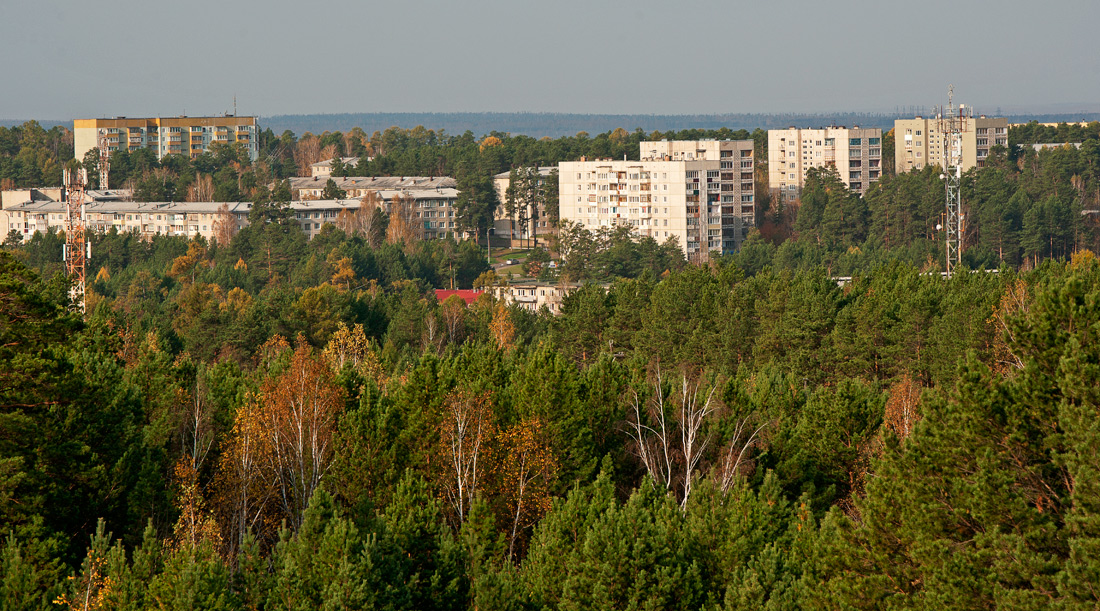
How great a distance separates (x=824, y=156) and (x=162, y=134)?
5458 cm

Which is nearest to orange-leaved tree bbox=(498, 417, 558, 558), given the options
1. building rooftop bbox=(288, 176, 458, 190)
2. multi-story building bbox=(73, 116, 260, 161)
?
building rooftop bbox=(288, 176, 458, 190)

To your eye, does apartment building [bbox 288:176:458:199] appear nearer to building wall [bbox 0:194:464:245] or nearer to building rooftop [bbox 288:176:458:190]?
building rooftop [bbox 288:176:458:190]

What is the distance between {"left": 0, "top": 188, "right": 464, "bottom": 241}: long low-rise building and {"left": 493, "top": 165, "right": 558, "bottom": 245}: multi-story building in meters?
2.96

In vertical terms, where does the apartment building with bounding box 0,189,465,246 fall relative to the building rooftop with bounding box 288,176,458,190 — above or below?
below

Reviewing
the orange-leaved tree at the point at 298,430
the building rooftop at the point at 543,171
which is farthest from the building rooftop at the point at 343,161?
the orange-leaved tree at the point at 298,430

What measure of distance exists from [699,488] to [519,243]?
72172 millimetres

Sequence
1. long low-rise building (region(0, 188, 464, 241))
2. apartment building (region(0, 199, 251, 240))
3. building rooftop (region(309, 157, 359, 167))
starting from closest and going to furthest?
apartment building (region(0, 199, 251, 240)) < long low-rise building (region(0, 188, 464, 241)) < building rooftop (region(309, 157, 359, 167))

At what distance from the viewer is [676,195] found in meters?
80.8

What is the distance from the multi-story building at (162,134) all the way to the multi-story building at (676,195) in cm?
4201

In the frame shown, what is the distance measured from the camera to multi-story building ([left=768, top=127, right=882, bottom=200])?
92.6m

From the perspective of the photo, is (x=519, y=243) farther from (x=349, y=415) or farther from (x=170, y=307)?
(x=349, y=415)

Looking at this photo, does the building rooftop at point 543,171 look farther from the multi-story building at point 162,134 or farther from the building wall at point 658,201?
the multi-story building at point 162,134

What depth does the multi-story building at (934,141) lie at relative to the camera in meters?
94.7

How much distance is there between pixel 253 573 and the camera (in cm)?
1738
